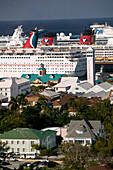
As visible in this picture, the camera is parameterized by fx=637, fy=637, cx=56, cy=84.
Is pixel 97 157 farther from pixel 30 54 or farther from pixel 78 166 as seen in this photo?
pixel 30 54

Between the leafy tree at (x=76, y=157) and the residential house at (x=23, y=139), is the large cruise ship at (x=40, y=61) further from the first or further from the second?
the leafy tree at (x=76, y=157)

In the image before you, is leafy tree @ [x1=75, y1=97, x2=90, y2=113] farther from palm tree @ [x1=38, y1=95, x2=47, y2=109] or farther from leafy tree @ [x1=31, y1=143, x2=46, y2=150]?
leafy tree @ [x1=31, y1=143, x2=46, y2=150]

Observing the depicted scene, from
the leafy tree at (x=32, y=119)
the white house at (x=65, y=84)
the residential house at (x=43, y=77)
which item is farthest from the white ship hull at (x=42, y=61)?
the leafy tree at (x=32, y=119)

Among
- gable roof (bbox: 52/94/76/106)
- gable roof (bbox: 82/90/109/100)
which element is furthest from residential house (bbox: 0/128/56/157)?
gable roof (bbox: 82/90/109/100)

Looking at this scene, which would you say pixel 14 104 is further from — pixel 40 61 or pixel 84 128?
pixel 40 61

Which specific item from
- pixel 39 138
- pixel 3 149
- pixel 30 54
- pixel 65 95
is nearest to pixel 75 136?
pixel 39 138

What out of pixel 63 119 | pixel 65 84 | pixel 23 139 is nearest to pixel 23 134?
pixel 23 139

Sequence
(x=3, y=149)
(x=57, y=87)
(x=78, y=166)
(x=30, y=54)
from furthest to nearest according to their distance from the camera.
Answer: (x=30, y=54) → (x=57, y=87) → (x=3, y=149) → (x=78, y=166)
